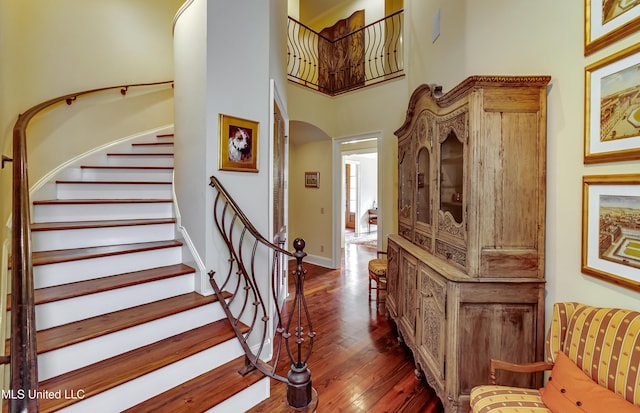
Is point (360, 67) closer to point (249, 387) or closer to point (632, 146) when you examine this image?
point (632, 146)

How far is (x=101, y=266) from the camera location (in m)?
2.03

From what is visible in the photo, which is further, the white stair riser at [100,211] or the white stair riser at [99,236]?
the white stair riser at [100,211]

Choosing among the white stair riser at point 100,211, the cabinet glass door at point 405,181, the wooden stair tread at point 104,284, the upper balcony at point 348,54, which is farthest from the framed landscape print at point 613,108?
the upper balcony at point 348,54

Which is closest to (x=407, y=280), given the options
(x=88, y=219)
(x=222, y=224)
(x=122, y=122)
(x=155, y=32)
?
→ (x=222, y=224)

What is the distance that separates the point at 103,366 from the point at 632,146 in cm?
293

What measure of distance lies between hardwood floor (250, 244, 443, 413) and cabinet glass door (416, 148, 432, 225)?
4.15 ft

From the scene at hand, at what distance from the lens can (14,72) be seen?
8.54 ft

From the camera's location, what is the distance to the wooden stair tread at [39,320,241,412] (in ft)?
4.58

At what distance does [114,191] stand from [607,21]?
395 centimetres

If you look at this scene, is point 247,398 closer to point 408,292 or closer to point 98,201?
point 408,292

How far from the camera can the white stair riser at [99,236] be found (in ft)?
6.88

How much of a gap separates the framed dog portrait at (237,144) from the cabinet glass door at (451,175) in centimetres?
153

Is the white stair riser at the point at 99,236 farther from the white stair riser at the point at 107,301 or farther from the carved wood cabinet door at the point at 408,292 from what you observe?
the carved wood cabinet door at the point at 408,292

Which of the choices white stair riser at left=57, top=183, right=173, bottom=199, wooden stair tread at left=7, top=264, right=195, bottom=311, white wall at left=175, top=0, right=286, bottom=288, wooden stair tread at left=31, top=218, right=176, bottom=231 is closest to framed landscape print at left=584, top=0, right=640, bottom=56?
white wall at left=175, top=0, right=286, bottom=288
